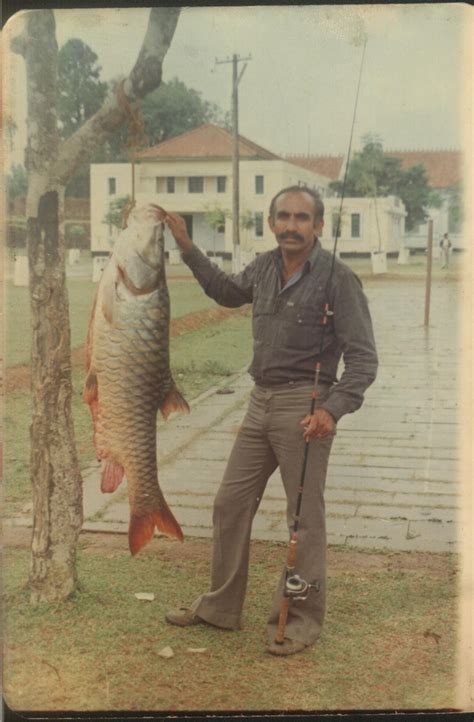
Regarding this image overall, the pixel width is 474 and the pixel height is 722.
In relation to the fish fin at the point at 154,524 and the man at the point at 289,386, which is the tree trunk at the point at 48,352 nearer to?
the fish fin at the point at 154,524

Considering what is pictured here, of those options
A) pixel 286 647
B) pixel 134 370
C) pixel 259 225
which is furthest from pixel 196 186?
pixel 286 647

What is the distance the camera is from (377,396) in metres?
6.24

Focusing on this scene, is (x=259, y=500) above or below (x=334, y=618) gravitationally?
above

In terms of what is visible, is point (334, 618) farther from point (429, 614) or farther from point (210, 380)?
point (210, 380)

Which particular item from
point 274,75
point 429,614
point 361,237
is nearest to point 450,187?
point 361,237

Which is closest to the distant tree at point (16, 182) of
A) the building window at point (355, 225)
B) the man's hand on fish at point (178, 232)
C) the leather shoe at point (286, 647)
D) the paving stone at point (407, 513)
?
the man's hand on fish at point (178, 232)

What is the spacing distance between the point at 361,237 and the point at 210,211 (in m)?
0.61

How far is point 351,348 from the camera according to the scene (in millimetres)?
5969

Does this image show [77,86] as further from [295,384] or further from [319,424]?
[319,424]

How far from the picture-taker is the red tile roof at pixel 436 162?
237 inches

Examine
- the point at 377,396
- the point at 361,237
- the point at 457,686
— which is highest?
the point at 361,237

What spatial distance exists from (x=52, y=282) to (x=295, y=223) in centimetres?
98

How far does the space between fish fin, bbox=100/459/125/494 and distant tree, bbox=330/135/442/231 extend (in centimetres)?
139

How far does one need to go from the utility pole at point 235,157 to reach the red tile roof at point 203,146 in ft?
0.07
